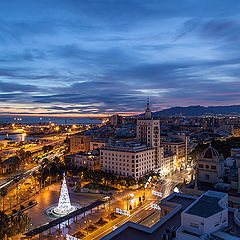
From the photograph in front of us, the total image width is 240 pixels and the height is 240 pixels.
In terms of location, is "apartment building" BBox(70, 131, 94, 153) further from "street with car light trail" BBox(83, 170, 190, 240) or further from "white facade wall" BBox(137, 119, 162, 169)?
"street with car light trail" BBox(83, 170, 190, 240)

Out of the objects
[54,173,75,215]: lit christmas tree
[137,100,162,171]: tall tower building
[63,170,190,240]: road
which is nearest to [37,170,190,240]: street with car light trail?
[63,170,190,240]: road

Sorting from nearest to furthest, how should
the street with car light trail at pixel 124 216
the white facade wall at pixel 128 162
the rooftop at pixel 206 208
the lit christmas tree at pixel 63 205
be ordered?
the rooftop at pixel 206 208 → the street with car light trail at pixel 124 216 → the lit christmas tree at pixel 63 205 → the white facade wall at pixel 128 162

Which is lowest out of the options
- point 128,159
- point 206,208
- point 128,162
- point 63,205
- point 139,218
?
point 139,218

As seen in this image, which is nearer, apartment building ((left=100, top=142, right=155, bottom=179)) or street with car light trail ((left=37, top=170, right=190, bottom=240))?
street with car light trail ((left=37, top=170, right=190, bottom=240))

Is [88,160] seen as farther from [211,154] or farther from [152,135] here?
[211,154]

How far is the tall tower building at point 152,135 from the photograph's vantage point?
87.2 m

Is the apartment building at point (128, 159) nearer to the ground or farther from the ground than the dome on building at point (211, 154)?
nearer to the ground

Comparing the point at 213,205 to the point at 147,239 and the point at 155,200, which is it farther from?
the point at 155,200

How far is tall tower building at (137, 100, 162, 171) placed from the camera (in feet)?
286

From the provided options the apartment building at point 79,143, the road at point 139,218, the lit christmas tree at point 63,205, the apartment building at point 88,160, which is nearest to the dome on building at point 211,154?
the road at point 139,218

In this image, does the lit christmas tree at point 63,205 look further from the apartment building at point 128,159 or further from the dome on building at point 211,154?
the dome on building at point 211,154

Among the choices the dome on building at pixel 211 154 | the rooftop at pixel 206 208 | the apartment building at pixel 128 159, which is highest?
the dome on building at pixel 211 154

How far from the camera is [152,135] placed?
88000mm

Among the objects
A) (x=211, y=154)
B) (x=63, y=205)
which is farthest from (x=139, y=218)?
(x=211, y=154)
